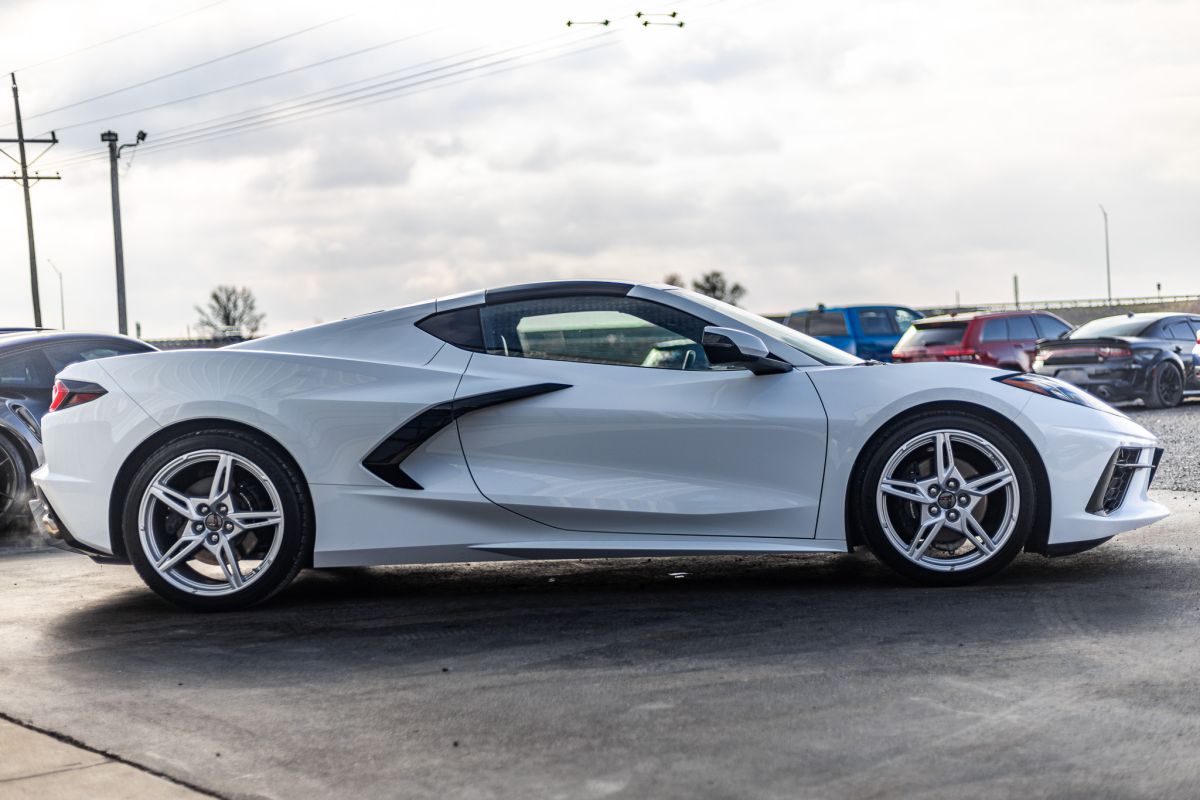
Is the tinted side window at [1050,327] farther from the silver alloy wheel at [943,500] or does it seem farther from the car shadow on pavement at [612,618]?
the silver alloy wheel at [943,500]

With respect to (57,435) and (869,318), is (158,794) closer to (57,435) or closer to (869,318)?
(57,435)

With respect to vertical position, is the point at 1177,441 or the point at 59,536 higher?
the point at 59,536

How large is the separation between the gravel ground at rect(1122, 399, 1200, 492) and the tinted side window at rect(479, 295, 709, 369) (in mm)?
4871

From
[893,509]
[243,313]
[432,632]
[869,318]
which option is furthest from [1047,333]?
[243,313]

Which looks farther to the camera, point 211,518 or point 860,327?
point 860,327

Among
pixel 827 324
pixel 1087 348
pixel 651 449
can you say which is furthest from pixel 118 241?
pixel 651 449

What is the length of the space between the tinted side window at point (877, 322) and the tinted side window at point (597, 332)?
2120 centimetres

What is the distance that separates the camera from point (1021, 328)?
2003cm

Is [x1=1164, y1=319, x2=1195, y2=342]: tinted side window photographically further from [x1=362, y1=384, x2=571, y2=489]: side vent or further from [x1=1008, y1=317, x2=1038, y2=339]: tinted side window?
[x1=362, y1=384, x2=571, y2=489]: side vent

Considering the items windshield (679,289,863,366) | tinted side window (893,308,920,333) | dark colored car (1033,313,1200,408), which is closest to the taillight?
windshield (679,289,863,366)

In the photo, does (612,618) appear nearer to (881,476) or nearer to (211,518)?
(881,476)

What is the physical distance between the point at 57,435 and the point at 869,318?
22173 millimetres

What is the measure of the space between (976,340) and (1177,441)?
20.8ft

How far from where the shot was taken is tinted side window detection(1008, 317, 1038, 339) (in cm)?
1989
